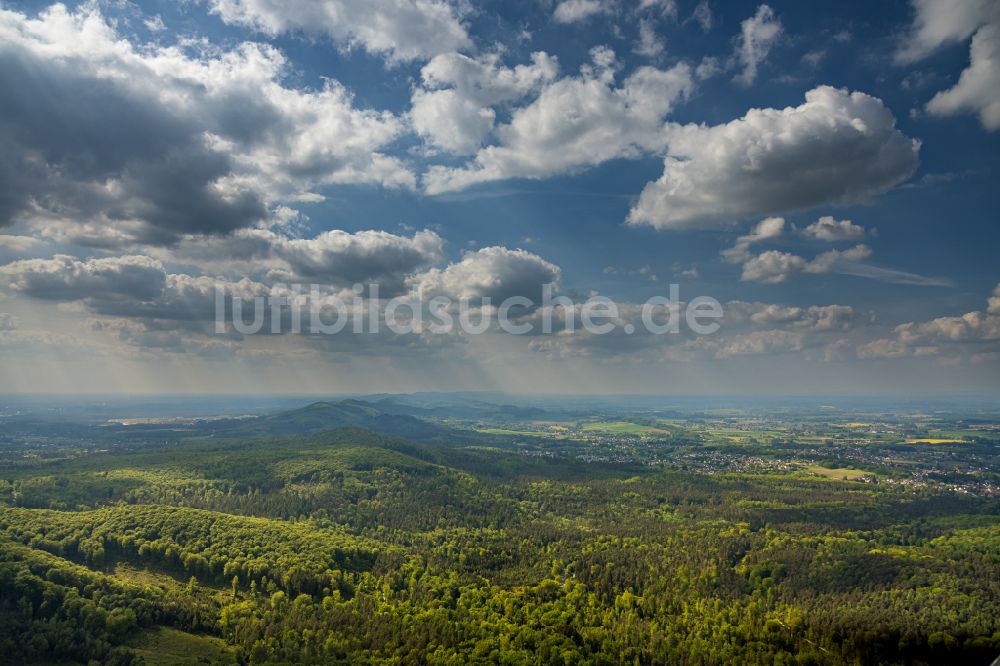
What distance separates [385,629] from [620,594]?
5461 centimetres

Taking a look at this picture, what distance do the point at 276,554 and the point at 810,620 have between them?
121971mm

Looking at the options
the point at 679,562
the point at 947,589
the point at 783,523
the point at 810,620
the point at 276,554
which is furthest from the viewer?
the point at 783,523

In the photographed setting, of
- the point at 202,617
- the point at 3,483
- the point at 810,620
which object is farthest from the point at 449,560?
the point at 3,483

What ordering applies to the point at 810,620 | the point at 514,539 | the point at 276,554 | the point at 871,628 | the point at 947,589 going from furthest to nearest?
the point at 514,539, the point at 276,554, the point at 947,589, the point at 810,620, the point at 871,628

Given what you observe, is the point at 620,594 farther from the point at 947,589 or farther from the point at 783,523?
the point at 783,523

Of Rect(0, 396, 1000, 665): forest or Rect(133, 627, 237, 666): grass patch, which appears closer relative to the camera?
Rect(133, 627, 237, 666): grass patch

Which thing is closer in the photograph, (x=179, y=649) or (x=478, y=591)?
(x=179, y=649)

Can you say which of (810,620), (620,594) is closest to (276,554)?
(620,594)

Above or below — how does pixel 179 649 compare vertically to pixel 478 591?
above

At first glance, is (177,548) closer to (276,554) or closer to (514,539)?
Result: (276,554)

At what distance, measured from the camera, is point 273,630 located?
101875 millimetres

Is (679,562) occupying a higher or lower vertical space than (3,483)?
lower

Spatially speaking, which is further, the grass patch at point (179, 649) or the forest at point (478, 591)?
the forest at point (478, 591)

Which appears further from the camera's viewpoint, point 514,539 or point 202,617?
point 514,539
